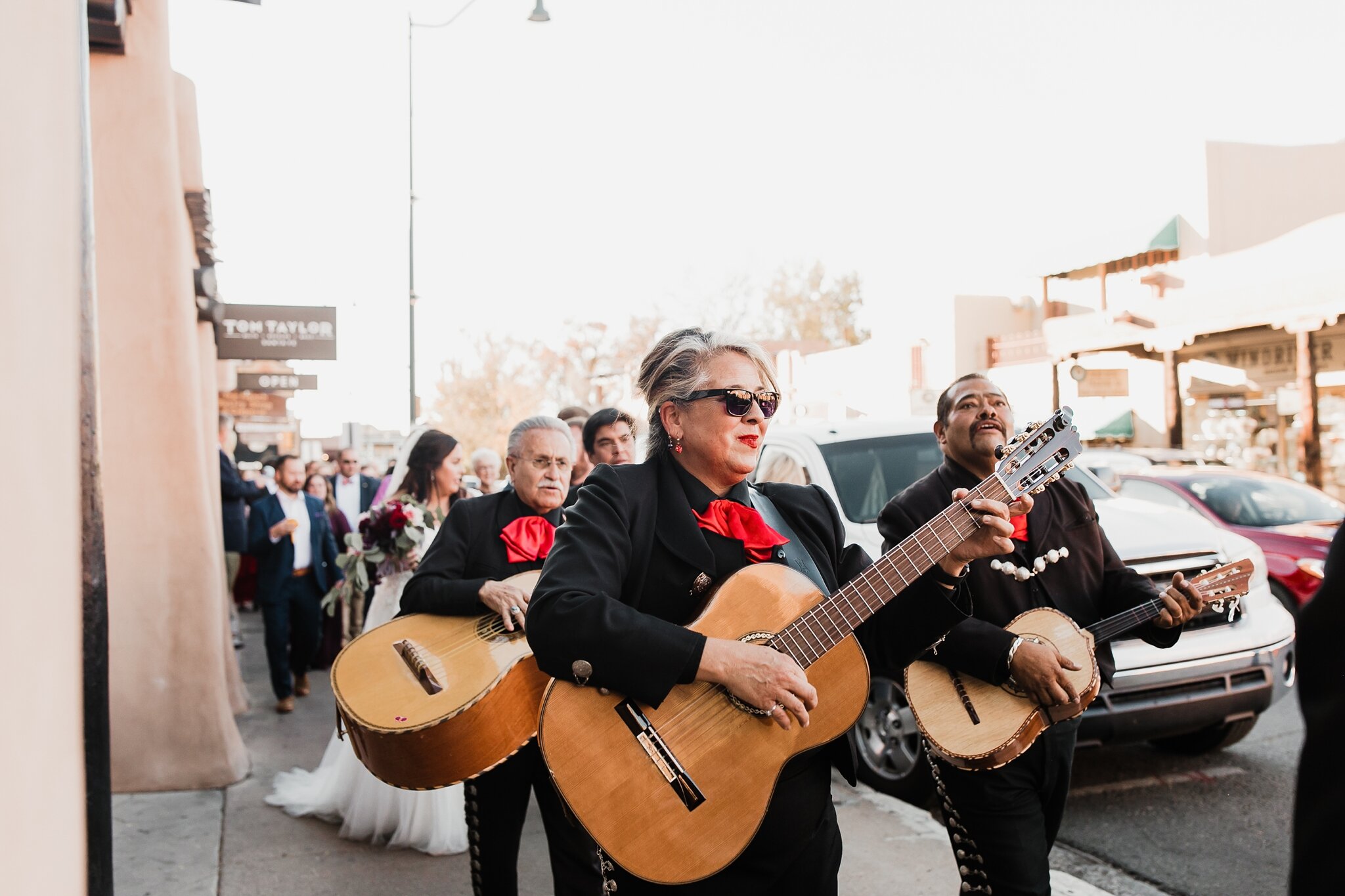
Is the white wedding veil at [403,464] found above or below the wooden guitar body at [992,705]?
above

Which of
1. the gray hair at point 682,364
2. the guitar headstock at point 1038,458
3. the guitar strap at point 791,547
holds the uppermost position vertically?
the gray hair at point 682,364

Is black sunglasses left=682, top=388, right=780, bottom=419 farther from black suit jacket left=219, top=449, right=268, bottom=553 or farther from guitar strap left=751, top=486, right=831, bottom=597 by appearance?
black suit jacket left=219, top=449, right=268, bottom=553

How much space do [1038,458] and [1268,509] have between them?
8651 mm

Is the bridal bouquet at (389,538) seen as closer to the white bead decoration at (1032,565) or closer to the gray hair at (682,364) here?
the gray hair at (682,364)

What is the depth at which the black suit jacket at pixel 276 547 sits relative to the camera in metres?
8.94

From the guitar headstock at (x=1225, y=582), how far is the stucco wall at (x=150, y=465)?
16.9 feet

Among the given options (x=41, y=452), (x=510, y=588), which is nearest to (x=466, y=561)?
(x=510, y=588)

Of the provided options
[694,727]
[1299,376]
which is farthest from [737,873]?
[1299,376]

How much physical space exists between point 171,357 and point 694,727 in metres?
4.79

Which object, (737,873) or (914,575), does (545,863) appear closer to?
(737,873)

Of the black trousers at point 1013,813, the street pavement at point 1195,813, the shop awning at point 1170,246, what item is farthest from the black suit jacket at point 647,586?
the shop awning at point 1170,246

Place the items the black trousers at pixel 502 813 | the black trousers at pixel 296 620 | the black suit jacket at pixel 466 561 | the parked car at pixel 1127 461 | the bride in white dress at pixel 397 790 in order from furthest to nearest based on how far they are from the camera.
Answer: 1. the parked car at pixel 1127 461
2. the black trousers at pixel 296 620
3. the bride in white dress at pixel 397 790
4. the black suit jacket at pixel 466 561
5. the black trousers at pixel 502 813

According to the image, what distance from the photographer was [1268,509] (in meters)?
9.91

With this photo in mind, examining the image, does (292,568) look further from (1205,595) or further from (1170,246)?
(1170,246)
